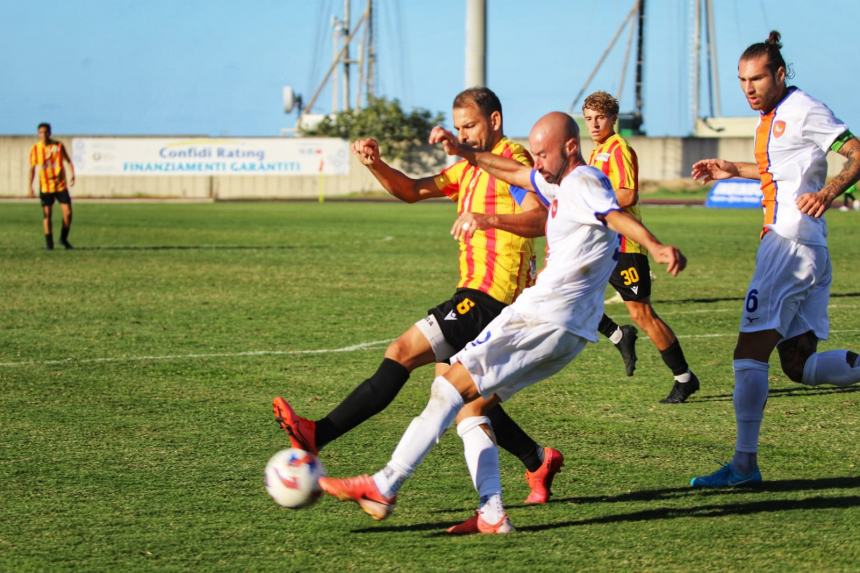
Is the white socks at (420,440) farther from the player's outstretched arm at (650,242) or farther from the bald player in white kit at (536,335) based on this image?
the player's outstretched arm at (650,242)

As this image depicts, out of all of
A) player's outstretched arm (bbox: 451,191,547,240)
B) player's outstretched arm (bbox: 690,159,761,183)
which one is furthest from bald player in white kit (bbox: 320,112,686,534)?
player's outstretched arm (bbox: 690,159,761,183)

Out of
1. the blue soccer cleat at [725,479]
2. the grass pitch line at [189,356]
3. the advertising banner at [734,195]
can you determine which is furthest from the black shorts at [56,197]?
the advertising banner at [734,195]

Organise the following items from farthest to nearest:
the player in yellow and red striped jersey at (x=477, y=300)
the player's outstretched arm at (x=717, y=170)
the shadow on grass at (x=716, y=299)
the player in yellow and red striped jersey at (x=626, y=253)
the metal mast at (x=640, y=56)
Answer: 1. the metal mast at (x=640, y=56)
2. the shadow on grass at (x=716, y=299)
3. the player in yellow and red striped jersey at (x=626, y=253)
4. the player's outstretched arm at (x=717, y=170)
5. the player in yellow and red striped jersey at (x=477, y=300)

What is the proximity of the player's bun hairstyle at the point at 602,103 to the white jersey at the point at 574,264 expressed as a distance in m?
3.97

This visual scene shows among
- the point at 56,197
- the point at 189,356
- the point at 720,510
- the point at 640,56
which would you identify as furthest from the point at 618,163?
the point at 640,56

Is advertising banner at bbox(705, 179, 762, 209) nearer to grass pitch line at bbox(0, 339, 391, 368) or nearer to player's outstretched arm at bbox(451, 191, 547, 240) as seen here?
grass pitch line at bbox(0, 339, 391, 368)

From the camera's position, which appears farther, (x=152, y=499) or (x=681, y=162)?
(x=681, y=162)

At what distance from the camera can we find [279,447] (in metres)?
7.16

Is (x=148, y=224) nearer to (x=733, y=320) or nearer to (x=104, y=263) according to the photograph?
(x=104, y=263)

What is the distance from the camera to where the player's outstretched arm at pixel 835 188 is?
20.9ft

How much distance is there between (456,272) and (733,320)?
586 centimetres

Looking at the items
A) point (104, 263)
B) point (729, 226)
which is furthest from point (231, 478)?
point (729, 226)

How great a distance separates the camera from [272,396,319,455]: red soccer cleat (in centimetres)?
577

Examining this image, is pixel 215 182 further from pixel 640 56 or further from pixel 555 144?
pixel 555 144
